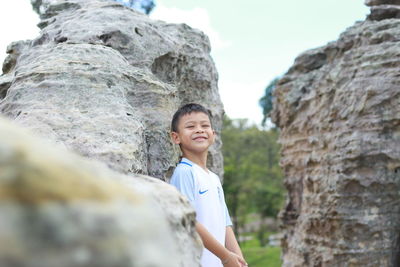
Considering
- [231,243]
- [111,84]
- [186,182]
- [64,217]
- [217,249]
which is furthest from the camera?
[111,84]

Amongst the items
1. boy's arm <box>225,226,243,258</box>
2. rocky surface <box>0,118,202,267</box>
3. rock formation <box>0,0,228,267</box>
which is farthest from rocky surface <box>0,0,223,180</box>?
rocky surface <box>0,118,202,267</box>

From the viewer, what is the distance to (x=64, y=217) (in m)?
0.65

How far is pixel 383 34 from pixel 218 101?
358 centimetres

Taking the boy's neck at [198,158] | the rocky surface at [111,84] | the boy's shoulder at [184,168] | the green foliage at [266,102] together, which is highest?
the green foliage at [266,102]

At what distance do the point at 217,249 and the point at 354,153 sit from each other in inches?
175

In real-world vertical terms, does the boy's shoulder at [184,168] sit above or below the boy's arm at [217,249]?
above

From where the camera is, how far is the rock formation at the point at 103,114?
0.65 m

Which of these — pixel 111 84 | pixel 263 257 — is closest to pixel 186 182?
pixel 111 84

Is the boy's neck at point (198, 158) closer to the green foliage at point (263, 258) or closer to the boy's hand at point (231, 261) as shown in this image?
the boy's hand at point (231, 261)

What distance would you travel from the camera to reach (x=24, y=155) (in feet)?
2.26

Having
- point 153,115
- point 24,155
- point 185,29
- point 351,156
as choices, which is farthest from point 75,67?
point 351,156

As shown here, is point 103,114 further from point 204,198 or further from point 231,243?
point 231,243

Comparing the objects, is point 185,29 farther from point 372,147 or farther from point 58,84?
point 372,147

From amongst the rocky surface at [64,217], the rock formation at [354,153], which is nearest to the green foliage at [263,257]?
the rock formation at [354,153]
